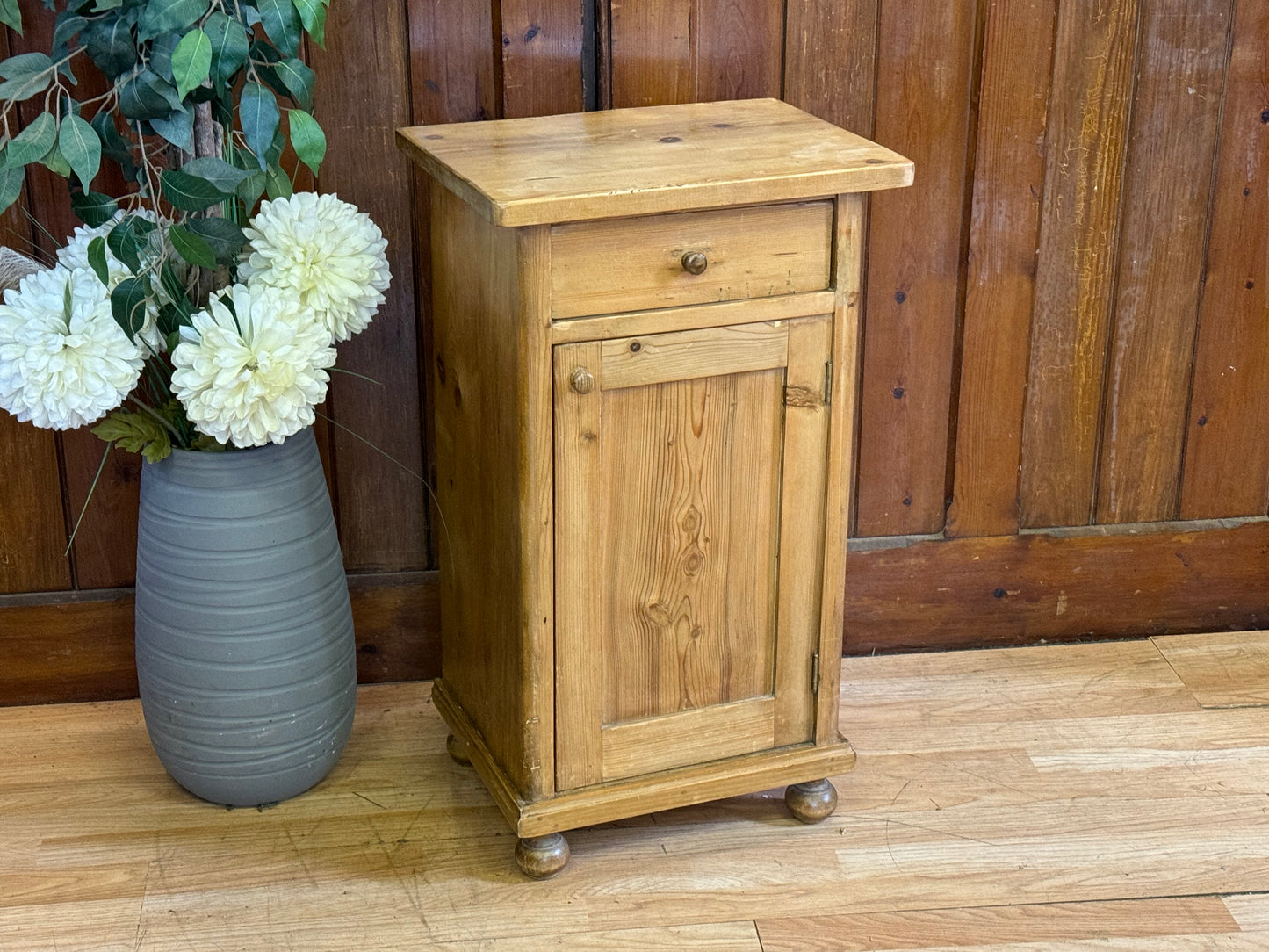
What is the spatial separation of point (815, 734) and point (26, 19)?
1410mm

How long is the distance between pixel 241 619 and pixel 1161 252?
1.48m

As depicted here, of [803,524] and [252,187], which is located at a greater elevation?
[252,187]

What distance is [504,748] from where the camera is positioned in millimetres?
1922

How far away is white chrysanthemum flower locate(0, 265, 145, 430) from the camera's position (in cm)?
168

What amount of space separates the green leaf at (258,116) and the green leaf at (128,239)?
0.16 metres

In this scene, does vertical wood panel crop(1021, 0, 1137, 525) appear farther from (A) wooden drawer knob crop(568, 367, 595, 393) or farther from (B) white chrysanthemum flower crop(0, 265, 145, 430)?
(B) white chrysanthemum flower crop(0, 265, 145, 430)

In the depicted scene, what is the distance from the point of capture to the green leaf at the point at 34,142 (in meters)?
1.58

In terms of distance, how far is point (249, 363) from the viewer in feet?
5.63

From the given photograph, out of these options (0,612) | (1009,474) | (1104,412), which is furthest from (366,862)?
(1104,412)

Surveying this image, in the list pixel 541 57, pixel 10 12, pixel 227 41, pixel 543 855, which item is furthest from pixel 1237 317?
pixel 10 12

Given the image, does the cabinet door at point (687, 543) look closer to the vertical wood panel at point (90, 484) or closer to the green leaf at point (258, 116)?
the green leaf at point (258, 116)

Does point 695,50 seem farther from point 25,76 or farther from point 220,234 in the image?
point 25,76

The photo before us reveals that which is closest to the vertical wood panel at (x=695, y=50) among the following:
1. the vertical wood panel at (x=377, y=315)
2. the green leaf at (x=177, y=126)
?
the vertical wood panel at (x=377, y=315)

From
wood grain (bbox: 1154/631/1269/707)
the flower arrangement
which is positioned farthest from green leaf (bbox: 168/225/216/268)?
wood grain (bbox: 1154/631/1269/707)
